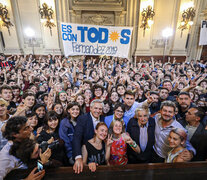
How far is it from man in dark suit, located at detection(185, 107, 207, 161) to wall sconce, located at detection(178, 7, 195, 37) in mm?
10060

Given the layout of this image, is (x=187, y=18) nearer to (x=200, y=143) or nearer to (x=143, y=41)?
(x=143, y=41)

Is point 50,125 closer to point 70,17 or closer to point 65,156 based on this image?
point 65,156

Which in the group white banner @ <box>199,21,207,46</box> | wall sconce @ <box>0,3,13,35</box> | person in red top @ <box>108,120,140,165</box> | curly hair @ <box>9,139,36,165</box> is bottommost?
person in red top @ <box>108,120,140,165</box>

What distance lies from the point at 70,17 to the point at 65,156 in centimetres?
1036

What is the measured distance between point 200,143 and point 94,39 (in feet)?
16.4

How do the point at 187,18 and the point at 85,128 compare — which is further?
the point at 187,18

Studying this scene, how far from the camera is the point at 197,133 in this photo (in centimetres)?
149

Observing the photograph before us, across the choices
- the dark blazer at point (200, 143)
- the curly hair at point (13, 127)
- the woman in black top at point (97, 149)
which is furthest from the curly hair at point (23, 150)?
the dark blazer at point (200, 143)

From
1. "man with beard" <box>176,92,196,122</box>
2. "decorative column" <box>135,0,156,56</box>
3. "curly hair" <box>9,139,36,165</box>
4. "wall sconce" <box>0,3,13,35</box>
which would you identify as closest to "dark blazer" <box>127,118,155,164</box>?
"man with beard" <box>176,92,196,122</box>

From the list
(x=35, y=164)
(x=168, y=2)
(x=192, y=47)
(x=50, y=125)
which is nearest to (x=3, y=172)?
(x=35, y=164)

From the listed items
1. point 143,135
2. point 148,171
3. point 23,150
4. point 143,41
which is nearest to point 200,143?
point 143,135

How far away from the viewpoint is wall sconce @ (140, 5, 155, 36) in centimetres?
824

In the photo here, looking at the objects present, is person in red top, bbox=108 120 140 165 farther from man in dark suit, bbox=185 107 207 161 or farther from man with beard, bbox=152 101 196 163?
man in dark suit, bbox=185 107 207 161

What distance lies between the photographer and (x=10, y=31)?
8.34 meters
